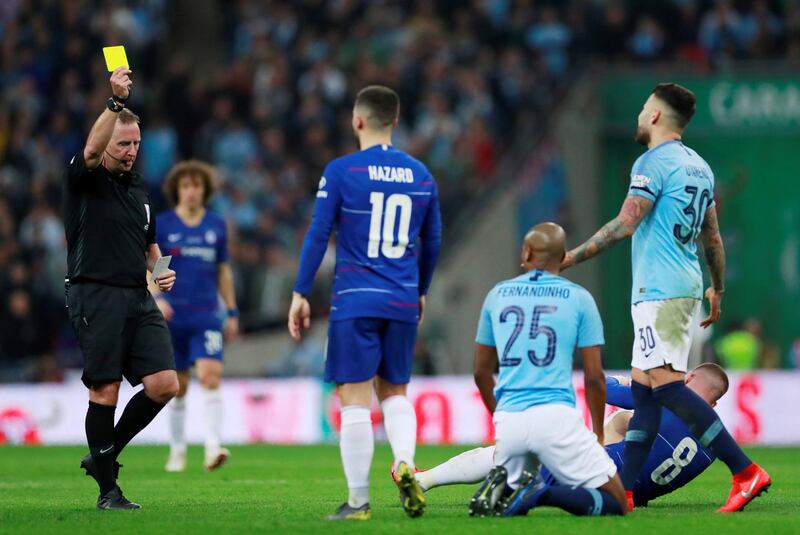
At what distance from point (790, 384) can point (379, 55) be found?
30.3ft

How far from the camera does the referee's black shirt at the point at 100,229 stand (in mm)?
9102

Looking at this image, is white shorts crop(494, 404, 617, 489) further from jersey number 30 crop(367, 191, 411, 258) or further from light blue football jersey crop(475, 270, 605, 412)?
jersey number 30 crop(367, 191, 411, 258)

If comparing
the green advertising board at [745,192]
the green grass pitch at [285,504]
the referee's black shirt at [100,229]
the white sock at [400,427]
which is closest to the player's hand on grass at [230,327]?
the green grass pitch at [285,504]

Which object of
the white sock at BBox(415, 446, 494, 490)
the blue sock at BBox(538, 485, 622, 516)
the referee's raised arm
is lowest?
the blue sock at BBox(538, 485, 622, 516)

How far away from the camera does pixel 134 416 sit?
31.1 feet

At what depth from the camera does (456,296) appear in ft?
73.0

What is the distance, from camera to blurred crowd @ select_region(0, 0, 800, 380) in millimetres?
21719

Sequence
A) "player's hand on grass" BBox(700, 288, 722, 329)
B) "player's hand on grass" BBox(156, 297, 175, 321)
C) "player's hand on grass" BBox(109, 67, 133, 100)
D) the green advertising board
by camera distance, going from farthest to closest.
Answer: the green advertising board < "player's hand on grass" BBox(156, 297, 175, 321) < "player's hand on grass" BBox(700, 288, 722, 329) < "player's hand on grass" BBox(109, 67, 133, 100)

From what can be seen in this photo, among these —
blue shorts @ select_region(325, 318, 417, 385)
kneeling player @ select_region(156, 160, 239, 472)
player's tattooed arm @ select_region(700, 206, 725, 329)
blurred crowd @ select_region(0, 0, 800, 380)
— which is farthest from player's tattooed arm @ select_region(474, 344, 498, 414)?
blurred crowd @ select_region(0, 0, 800, 380)

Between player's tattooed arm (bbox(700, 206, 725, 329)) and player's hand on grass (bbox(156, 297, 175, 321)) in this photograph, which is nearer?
player's tattooed arm (bbox(700, 206, 725, 329))

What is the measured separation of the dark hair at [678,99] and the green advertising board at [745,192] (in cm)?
1588

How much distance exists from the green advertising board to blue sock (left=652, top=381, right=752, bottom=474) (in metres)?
16.0

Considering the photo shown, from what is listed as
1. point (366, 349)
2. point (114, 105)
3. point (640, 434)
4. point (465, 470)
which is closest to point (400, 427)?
point (366, 349)

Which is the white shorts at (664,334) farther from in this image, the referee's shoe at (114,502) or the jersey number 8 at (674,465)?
the referee's shoe at (114,502)
